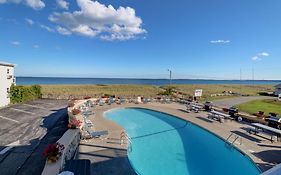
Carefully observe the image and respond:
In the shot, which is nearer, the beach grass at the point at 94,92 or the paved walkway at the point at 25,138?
the paved walkway at the point at 25,138

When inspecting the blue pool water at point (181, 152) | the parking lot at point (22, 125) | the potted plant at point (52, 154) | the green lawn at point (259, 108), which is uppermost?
the potted plant at point (52, 154)

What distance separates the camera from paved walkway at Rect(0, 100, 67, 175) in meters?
8.23

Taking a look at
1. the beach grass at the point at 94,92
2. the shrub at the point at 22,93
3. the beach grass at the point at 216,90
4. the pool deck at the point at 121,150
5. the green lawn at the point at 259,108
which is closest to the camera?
the pool deck at the point at 121,150

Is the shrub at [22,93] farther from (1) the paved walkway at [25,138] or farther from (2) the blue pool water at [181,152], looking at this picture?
(2) the blue pool water at [181,152]

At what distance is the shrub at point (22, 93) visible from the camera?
81.0ft

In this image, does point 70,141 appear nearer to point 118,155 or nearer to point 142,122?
point 118,155

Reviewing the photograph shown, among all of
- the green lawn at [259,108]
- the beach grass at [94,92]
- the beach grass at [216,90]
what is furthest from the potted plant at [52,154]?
the beach grass at [216,90]

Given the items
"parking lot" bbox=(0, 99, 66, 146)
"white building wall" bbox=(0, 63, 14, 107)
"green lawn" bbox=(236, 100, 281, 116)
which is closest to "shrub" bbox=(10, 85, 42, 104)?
"white building wall" bbox=(0, 63, 14, 107)

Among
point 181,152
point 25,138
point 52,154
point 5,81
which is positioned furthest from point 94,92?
point 52,154

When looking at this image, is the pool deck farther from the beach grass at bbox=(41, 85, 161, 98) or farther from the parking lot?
the beach grass at bbox=(41, 85, 161, 98)

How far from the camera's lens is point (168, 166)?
29.9 feet

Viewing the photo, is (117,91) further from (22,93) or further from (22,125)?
(22,125)

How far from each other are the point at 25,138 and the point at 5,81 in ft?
51.0

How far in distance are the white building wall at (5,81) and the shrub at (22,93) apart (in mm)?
691
